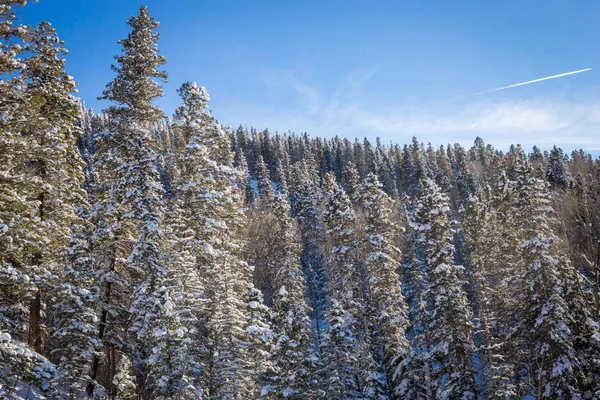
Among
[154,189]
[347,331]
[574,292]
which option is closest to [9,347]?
[154,189]

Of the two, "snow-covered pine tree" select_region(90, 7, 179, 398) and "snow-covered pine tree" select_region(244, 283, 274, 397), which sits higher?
"snow-covered pine tree" select_region(90, 7, 179, 398)

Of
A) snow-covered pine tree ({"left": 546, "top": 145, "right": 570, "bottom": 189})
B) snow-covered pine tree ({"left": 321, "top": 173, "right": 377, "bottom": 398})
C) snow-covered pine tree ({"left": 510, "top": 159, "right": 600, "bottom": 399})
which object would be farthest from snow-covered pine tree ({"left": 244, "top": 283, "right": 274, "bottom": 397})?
snow-covered pine tree ({"left": 546, "top": 145, "right": 570, "bottom": 189})

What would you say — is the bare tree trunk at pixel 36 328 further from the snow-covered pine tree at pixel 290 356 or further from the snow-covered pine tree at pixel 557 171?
the snow-covered pine tree at pixel 557 171

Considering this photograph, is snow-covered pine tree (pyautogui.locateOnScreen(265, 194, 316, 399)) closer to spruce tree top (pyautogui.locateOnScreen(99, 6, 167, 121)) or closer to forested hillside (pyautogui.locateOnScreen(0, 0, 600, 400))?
forested hillside (pyautogui.locateOnScreen(0, 0, 600, 400))

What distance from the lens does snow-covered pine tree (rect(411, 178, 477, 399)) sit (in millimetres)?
21531

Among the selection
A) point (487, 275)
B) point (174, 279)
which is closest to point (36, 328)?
point (174, 279)

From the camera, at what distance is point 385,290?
91.9 feet

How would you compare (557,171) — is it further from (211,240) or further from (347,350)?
(211,240)

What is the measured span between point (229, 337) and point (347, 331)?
11386 mm

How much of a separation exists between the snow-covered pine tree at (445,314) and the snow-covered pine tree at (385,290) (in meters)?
3.27

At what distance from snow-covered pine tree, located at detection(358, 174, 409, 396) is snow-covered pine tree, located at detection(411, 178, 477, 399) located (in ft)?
10.7

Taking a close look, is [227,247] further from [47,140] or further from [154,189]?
[47,140]

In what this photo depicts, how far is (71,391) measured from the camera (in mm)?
14531

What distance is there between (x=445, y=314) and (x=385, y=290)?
628 cm
